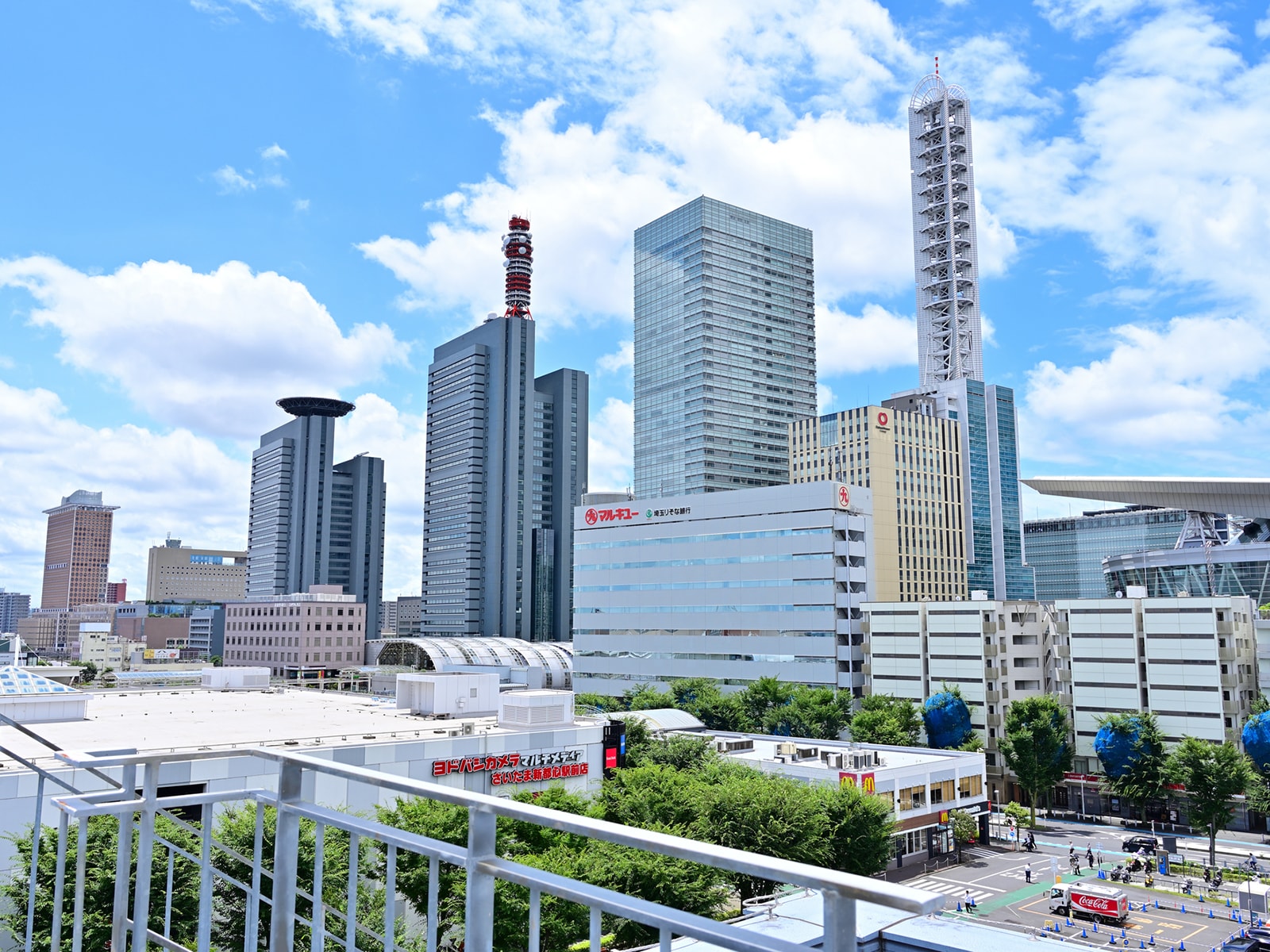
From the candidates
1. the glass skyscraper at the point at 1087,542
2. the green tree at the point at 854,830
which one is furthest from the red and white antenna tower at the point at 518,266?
the green tree at the point at 854,830

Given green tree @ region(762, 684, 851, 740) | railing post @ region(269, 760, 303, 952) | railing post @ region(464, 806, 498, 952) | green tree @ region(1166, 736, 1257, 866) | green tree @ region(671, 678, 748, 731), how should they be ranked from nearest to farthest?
railing post @ region(464, 806, 498, 952), railing post @ region(269, 760, 303, 952), green tree @ region(1166, 736, 1257, 866), green tree @ region(762, 684, 851, 740), green tree @ region(671, 678, 748, 731)

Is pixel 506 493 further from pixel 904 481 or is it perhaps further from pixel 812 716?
pixel 812 716

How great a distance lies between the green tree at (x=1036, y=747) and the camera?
5662 cm

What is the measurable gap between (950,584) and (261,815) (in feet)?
452

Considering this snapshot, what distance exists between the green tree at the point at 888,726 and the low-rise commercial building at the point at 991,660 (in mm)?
5646

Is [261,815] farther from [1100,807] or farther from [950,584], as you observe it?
[950,584]

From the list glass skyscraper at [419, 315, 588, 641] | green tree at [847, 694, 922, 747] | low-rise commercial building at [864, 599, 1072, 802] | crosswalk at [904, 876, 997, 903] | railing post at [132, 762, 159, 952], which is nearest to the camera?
railing post at [132, 762, 159, 952]

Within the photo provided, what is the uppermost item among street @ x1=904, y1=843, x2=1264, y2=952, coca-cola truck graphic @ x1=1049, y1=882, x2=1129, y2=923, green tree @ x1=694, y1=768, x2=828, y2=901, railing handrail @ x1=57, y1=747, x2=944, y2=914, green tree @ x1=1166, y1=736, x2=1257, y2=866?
railing handrail @ x1=57, y1=747, x2=944, y2=914

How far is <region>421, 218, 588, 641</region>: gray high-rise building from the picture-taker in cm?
16350

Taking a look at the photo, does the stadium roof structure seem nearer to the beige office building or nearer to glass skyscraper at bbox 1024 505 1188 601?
the beige office building

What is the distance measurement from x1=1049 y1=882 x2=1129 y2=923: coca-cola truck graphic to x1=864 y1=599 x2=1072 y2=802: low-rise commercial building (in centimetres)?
2706

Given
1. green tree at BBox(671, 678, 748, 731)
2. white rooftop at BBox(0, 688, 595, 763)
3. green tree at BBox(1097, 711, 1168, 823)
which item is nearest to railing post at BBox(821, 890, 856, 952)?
white rooftop at BBox(0, 688, 595, 763)

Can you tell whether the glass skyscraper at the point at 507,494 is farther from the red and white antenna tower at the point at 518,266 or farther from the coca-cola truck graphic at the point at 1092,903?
the coca-cola truck graphic at the point at 1092,903

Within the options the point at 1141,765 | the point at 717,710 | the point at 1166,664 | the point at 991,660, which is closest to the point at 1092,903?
the point at 1141,765
